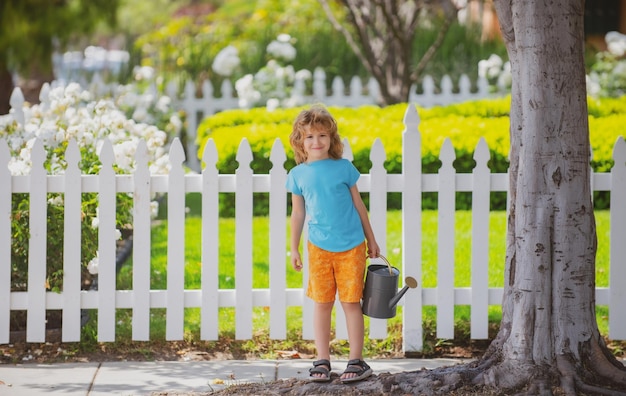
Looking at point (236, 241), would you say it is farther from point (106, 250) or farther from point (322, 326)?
point (322, 326)

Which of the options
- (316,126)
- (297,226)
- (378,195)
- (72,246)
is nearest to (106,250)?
(72,246)

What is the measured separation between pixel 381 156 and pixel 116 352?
181 cm

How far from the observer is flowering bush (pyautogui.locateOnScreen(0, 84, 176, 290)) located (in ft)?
18.1

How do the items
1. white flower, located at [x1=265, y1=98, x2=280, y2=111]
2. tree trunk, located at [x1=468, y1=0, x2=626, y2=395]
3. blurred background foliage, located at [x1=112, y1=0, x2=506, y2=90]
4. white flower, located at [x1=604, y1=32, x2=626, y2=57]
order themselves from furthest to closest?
1. blurred background foliage, located at [x1=112, y1=0, x2=506, y2=90]
2. white flower, located at [x1=604, y1=32, x2=626, y2=57]
3. white flower, located at [x1=265, y1=98, x2=280, y2=111]
4. tree trunk, located at [x1=468, y1=0, x2=626, y2=395]

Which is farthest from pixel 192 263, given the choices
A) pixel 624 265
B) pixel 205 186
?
pixel 624 265

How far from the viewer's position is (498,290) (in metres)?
5.33

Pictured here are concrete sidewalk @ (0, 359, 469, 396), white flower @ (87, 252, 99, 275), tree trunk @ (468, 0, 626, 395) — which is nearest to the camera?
tree trunk @ (468, 0, 626, 395)

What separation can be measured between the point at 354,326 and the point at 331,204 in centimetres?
59

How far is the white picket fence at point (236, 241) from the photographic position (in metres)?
5.22

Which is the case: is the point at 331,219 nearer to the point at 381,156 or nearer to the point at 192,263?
the point at 381,156

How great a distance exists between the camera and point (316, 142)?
14.2 ft

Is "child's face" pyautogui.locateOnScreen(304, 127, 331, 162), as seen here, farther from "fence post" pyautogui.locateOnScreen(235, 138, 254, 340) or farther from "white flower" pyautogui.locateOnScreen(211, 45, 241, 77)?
"white flower" pyautogui.locateOnScreen(211, 45, 241, 77)

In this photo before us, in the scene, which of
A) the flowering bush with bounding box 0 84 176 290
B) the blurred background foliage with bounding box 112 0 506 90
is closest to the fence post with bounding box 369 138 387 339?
the flowering bush with bounding box 0 84 176 290

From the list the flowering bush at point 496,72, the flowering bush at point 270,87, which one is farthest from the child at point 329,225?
the flowering bush at point 496,72
